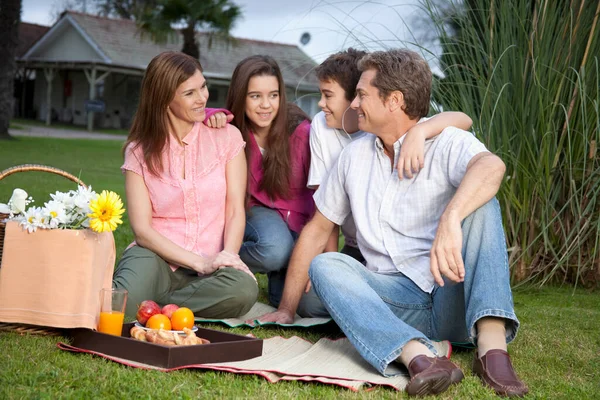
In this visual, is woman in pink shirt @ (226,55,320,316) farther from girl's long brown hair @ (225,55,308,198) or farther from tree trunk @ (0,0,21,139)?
tree trunk @ (0,0,21,139)

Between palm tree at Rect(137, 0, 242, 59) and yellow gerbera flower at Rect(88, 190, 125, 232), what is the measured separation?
21061mm

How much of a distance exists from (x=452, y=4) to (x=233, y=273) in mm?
2146

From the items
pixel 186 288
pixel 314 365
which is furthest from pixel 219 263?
pixel 314 365

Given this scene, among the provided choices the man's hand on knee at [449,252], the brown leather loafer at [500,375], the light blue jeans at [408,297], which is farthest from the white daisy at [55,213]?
the brown leather loafer at [500,375]

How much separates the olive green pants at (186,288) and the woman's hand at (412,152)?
1.00 meters

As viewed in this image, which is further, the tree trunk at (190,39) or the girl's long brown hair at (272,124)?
the tree trunk at (190,39)

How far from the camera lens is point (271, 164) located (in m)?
4.19

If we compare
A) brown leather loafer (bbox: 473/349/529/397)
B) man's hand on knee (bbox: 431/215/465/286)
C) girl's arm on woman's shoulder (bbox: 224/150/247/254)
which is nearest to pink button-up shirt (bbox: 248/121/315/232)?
girl's arm on woman's shoulder (bbox: 224/150/247/254)

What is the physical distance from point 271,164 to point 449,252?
1.57m

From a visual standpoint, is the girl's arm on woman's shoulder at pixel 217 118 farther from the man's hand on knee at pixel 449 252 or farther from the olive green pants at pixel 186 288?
the man's hand on knee at pixel 449 252

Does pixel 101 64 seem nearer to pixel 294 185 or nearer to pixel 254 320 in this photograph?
pixel 294 185

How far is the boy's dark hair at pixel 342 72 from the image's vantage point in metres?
3.91

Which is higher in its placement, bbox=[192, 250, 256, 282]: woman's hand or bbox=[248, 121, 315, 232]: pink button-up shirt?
bbox=[248, 121, 315, 232]: pink button-up shirt

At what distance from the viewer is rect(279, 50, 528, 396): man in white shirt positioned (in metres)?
2.82
